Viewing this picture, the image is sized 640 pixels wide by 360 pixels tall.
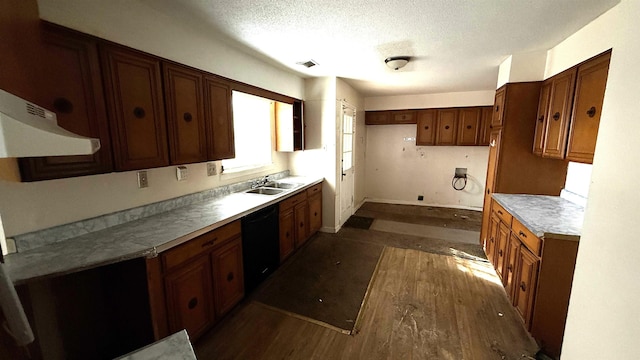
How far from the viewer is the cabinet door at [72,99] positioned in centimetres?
122

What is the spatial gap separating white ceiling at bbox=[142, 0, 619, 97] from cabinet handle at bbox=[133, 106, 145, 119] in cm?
78

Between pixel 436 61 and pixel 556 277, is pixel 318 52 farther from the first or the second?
pixel 556 277

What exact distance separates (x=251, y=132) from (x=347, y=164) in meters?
1.92

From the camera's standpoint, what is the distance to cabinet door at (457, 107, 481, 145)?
15.6 feet

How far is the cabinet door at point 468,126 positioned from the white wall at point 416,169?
0.33 m

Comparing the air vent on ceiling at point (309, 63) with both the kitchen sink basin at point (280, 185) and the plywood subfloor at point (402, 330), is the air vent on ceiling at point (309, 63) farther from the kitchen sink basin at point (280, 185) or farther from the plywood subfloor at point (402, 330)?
the plywood subfloor at point (402, 330)

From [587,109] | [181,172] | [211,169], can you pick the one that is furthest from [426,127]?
[181,172]

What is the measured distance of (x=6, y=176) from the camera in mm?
1080

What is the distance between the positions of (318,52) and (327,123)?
1242 mm

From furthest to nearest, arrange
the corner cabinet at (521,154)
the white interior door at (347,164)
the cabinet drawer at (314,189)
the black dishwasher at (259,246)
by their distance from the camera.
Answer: the white interior door at (347,164) < the cabinet drawer at (314,189) < the corner cabinet at (521,154) < the black dishwasher at (259,246)

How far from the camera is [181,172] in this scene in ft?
7.29

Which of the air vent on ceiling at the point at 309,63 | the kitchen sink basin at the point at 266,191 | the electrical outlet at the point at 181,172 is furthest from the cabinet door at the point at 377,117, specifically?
the electrical outlet at the point at 181,172

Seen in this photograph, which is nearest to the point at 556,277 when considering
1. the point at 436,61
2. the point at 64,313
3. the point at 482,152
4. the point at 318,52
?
the point at 436,61

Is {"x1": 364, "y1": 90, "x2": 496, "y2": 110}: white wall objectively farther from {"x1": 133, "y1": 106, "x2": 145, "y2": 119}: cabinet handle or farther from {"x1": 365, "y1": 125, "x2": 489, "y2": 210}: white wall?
{"x1": 133, "y1": 106, "x2": 145, "y2": 119}: cabinet handle
